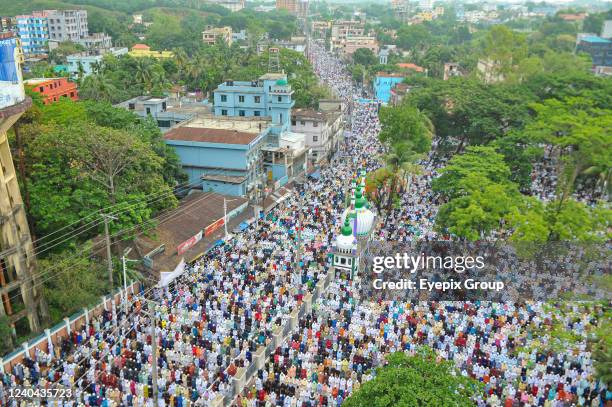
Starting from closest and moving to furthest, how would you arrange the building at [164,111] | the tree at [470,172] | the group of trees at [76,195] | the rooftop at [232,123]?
the group of trees at [76,195]
the tree at [470,172]
the rooftop at [232,123]
the building at [164,111]

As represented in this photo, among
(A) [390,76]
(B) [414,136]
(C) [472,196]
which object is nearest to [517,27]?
(A) [390,76]

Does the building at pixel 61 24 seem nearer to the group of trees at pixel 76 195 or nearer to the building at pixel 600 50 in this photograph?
the group of trees at pixel 76 195

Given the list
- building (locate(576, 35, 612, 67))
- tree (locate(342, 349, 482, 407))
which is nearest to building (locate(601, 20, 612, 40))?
building (locate(576, 35, 612, 67))

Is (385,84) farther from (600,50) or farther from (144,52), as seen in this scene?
(144,52)

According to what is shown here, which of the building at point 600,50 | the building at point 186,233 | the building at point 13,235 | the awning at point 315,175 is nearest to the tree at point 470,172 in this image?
the building at point 186,233

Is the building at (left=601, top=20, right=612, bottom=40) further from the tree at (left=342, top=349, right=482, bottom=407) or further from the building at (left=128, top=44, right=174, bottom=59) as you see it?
the tree at (left=342, top=349, right=482, bottom=407)
